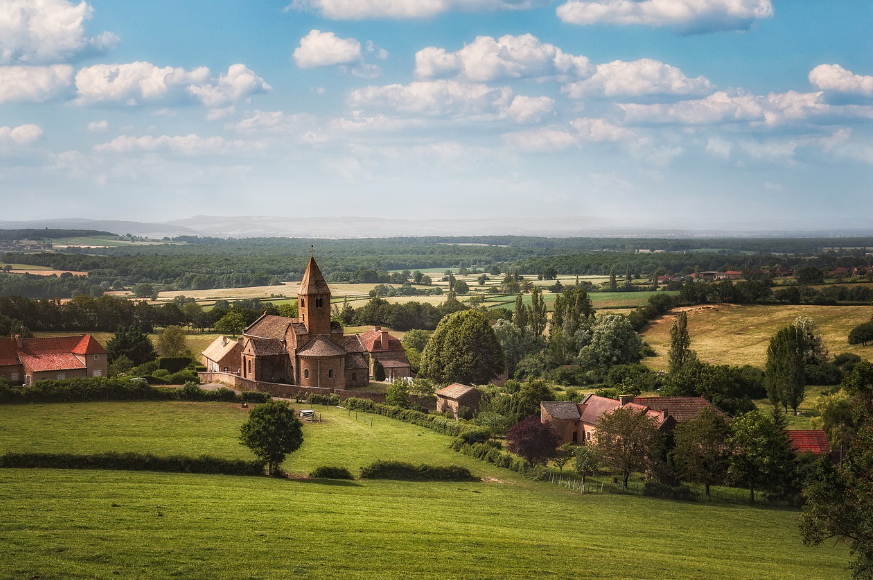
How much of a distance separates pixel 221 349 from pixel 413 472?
31.7 meters

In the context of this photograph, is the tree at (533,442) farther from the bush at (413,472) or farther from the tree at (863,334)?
the tree at (863,334)

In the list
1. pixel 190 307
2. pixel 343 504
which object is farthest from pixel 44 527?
pixel 190 307

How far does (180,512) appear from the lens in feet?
86.3

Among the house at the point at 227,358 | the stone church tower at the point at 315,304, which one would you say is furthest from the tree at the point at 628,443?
the house at the point at 227,358

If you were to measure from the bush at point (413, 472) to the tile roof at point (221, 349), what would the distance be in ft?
95.3

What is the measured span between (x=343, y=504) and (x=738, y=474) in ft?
67.1

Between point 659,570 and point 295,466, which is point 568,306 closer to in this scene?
point 295,466

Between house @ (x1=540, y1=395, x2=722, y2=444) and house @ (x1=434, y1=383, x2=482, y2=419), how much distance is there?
7.50 metres

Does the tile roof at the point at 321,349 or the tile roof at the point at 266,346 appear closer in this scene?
the tile roof at the point at 321,349

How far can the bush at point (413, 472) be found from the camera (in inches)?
1522

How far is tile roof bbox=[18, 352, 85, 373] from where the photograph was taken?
5459 centimetres

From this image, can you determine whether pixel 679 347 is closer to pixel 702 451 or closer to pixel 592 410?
pixel 592 410

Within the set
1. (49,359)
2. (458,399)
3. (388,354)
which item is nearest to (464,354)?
(388,354)

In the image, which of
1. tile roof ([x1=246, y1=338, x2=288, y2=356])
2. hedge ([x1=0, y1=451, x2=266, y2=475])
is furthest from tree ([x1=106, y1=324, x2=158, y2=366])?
hedge ([x1=0, y1=451, x2=266, y2=475])
